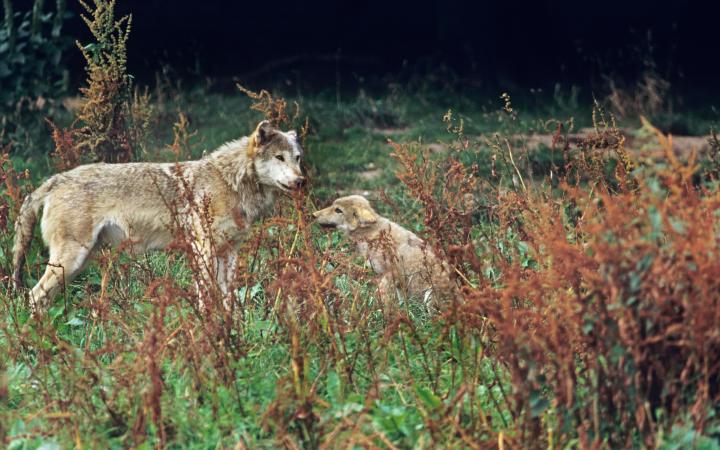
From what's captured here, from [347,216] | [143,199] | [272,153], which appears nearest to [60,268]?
[143,199]

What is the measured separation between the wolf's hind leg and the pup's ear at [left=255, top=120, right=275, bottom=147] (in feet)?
4.37

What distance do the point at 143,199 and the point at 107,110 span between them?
1.54 metres

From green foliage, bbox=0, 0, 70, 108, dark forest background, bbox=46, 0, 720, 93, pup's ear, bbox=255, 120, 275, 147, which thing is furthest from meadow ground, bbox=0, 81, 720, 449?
dark forest background, bbox=46, 0, 720, 93

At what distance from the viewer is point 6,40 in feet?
34.3

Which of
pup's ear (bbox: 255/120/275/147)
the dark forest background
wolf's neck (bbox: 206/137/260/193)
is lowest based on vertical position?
the dark forest background

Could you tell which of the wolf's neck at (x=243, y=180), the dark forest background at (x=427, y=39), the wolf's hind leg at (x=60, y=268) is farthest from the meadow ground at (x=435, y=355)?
the dark forest background at (x=427, y=39)

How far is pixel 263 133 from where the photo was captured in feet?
22.9

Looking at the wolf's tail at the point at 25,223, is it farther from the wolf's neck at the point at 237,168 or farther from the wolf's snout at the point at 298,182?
the wolf's snout at the point at 298,182

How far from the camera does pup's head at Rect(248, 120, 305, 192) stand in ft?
22.8

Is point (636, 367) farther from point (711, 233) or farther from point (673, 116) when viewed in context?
point (673, 116)

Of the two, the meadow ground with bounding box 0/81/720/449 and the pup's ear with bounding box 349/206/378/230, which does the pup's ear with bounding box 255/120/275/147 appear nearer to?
the pup's ear with bounding box 349/206/378/230

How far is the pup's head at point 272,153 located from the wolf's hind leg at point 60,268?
4.16 feet

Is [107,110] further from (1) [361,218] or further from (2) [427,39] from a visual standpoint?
(2) [427,39]

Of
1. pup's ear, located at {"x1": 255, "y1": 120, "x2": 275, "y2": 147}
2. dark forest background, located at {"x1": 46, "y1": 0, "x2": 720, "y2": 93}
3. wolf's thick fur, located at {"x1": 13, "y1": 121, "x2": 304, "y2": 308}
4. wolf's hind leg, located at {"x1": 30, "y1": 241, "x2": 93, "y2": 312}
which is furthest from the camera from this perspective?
dark forest background, located at {"x1": 46, "y1": 0, "x2": 720, "y2": 93}
